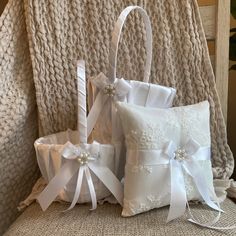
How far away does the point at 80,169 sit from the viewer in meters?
0.66

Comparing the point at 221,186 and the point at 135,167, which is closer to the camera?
the point at 135,167

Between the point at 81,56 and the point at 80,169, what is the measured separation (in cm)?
29

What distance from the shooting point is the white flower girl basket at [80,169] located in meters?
0.66

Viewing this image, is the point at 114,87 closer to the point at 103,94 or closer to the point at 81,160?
the point at 103,94

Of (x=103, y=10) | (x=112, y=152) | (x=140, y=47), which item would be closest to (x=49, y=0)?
(x=103, y=10)

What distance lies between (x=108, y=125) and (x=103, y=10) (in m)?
0.27

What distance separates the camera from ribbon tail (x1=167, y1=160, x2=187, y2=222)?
0.62 m

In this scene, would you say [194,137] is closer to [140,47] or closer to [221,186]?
[221,186]

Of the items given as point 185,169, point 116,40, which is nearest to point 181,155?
point 185,169

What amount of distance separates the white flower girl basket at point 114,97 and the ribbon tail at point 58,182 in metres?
0.08

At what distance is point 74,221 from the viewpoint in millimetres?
627

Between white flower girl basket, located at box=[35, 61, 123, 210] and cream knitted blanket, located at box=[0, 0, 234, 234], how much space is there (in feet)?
0.43

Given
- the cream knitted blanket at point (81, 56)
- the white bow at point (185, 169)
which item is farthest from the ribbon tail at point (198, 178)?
the cream knitted blanket at point (81, 56)
